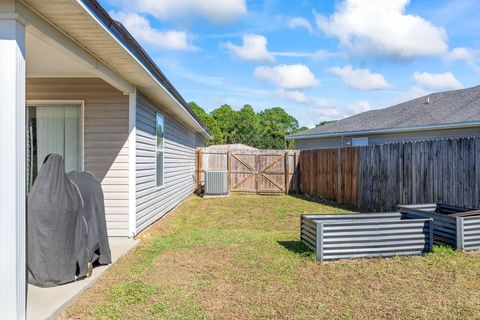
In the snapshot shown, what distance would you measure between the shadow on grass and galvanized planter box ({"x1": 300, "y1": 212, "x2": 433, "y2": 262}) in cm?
14

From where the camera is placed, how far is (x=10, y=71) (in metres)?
2.79

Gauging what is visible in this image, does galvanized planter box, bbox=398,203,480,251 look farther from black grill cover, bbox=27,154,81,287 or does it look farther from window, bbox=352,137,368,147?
window, bbox=352,137,368,147

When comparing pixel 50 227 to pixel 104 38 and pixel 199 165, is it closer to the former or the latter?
pixel 104 38

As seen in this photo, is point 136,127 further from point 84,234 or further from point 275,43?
point 275,43

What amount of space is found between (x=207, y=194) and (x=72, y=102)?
8743mm

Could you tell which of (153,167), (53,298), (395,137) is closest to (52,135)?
(153,167)

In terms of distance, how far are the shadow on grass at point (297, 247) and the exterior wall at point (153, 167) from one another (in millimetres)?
2583

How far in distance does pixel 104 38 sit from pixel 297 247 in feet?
13.0

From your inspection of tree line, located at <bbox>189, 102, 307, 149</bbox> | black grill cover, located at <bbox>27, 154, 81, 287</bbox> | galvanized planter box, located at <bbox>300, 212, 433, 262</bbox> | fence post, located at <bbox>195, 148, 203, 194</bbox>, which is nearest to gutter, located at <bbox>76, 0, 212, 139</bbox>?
black grill cover, located at <bbox>27, 154, 81, 287</bbox>

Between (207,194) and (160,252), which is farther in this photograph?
(207,194)

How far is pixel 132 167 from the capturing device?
20.7 feet

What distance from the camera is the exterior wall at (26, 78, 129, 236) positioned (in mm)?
6254

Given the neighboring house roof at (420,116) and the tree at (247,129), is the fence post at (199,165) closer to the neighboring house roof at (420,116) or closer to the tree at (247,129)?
the neighboring house roof at (420,116)

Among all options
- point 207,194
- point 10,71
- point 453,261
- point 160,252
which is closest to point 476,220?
point 453,261
